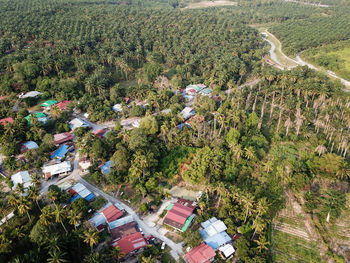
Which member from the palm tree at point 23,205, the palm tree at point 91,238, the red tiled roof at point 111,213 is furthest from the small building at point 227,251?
the palm tree at point 23,205

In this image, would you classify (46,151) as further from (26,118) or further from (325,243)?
(325,243)

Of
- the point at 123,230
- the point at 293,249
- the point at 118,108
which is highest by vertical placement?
the point at 118,108

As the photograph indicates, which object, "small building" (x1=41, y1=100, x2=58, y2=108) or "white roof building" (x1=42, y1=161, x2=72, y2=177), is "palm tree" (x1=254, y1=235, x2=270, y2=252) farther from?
"small building" (x1=41, y1=100, x2=58, y2=108)

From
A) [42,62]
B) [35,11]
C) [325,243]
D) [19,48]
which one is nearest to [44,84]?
[42,62]

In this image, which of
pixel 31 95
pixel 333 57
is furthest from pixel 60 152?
pixel 333 57

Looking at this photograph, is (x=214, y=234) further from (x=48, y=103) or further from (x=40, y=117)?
(x=48, y=103)

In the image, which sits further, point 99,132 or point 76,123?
point 76,123

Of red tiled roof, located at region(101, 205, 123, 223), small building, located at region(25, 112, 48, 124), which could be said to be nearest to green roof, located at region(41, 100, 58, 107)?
small building, located at region(25, 112, 48, 124)

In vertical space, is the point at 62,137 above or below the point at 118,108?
below

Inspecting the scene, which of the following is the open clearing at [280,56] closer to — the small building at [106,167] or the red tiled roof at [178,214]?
the red tiled roof at [178,214]
